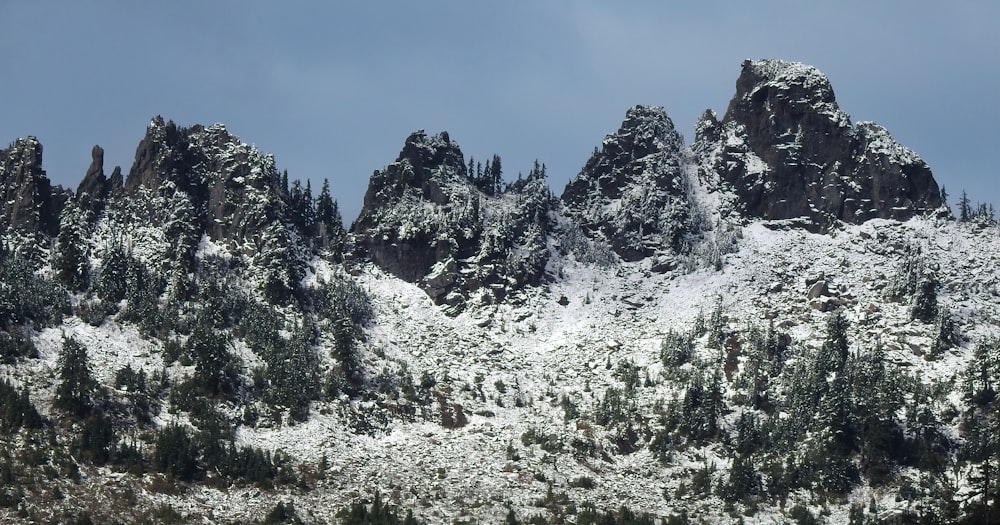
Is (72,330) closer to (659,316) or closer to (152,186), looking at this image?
(152,186)

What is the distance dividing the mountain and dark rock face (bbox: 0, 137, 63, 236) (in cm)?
44

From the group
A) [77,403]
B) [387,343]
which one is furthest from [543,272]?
[77,403]

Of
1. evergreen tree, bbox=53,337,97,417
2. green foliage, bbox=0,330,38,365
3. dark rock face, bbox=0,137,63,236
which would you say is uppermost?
dark rock face, bbox=0,137,63,236

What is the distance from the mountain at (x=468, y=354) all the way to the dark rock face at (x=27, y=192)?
44 centimetres

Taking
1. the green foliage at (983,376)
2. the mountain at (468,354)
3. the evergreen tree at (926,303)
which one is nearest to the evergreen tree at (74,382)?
the mountain at (468,354)

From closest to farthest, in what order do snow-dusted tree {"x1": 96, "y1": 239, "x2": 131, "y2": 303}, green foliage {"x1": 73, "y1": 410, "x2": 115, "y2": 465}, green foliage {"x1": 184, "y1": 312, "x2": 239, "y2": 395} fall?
green foliage {"x1": 73, "y1": 410, "x2": 115, "y2": 465} < green foliage {"x1": 184, "y1": 312, "x2": 239, "y2": 395} < snow-dusted tree {"x1": 96, "y1": 239, "x2": 131, "y2": 303}

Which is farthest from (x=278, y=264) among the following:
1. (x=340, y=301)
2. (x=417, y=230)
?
(x=417, y=230)

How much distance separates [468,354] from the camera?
6437 inches

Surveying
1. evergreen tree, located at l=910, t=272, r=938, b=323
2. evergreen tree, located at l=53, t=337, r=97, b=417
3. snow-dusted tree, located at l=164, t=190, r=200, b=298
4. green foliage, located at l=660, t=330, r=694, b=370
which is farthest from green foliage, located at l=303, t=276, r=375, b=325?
evergreen tree, located at l=910, t=272, r=938, b=323

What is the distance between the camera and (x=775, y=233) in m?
196

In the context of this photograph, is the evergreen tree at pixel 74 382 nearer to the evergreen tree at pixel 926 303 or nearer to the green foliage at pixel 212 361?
the green foliage at pixel 212 361

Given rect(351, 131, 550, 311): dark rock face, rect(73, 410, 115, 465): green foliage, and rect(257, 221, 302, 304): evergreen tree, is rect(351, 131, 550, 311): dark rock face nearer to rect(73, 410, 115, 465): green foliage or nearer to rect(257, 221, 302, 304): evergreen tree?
rect(257, 221, 302, 304): evergreen tree

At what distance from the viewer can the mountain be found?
120m

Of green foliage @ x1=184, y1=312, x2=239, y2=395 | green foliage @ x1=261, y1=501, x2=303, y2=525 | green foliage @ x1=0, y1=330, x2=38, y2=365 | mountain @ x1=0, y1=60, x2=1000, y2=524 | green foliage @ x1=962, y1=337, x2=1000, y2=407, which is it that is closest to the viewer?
green foliage @ x1=261, y1=501, x2=303, y2=525
